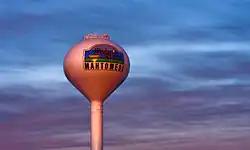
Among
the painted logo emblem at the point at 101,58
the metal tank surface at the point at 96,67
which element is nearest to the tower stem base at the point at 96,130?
the metal tank surface at the point at 96,67

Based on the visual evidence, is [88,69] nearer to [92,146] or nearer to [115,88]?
[115,88]

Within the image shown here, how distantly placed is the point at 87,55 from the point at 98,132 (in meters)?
9.05

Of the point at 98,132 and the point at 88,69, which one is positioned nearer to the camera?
the point at 88,69

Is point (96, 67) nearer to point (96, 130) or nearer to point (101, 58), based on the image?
point (101, 58)

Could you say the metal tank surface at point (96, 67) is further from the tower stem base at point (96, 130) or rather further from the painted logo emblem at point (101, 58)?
the tower stem base at point (96, 130)

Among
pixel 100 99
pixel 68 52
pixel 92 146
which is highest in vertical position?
pixel 68 52

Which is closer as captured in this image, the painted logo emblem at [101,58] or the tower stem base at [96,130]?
the painted logo emblem at [101,58]

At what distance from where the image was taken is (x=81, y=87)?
58.8 meters

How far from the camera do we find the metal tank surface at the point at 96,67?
57.5 metres

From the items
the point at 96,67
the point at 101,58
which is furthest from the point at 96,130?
the point at 101,58

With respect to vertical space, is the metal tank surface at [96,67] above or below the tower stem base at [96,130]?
above

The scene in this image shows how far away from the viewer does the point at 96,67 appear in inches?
2267

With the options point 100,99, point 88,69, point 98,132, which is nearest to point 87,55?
point 88,69

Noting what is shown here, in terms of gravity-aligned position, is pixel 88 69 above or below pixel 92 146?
above
